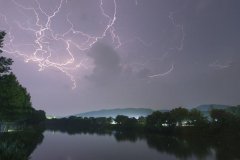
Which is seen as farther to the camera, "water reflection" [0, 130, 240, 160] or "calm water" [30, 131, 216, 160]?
"calm water" [30, 131, 216, 160]

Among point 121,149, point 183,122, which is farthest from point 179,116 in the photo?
point 121,149

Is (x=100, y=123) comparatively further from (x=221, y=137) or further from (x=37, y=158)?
(x=37, y=158)

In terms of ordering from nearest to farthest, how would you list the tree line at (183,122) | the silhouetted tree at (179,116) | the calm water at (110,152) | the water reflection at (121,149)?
1. the water reflection at (121,149)
2. the calm water at (110,152)
3. the tree line at (183,122)
4. the silhouetted tree at (179,116)

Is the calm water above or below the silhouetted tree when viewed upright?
below

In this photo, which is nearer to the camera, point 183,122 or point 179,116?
point 183,122

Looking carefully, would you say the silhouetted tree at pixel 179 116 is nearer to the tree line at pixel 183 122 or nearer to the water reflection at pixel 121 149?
the tree line at pixel 183 122

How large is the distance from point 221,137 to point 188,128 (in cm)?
1758

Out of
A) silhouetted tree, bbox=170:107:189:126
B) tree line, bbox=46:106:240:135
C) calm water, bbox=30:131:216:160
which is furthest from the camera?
silhouetted tree, bbox=170:107:189:126

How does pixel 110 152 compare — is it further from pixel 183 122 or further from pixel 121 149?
pixel 183 122

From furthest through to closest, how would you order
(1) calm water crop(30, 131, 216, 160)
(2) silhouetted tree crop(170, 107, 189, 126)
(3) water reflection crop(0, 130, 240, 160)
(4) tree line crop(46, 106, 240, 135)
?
(2) silhouetted tree crop(170, 107, 189, 126), (4) tree line crop(46, 106, 240, 135), (1) calm water crop(30, 131, 216, 160), (3) water reflection crop(0, 130, 240, 160)

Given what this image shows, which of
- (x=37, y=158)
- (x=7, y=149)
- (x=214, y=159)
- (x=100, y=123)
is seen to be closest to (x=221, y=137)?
(x=214, y=159)

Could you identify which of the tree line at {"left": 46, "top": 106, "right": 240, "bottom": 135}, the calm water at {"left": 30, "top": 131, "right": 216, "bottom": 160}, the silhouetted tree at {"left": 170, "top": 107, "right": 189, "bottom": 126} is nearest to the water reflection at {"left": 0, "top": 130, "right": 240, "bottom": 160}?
the calm water at {"left": 30, "top": 131, "right": 216, "bottom": 160}

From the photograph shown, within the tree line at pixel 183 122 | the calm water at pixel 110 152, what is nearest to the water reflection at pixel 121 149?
the calm water at pixel 110 152

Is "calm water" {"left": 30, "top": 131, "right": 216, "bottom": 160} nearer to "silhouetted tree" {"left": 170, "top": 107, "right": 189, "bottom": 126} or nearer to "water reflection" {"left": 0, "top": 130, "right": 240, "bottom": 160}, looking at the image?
"water reflection" {"left": 0, "top": 130, "right": 240, "bottom": 160}
